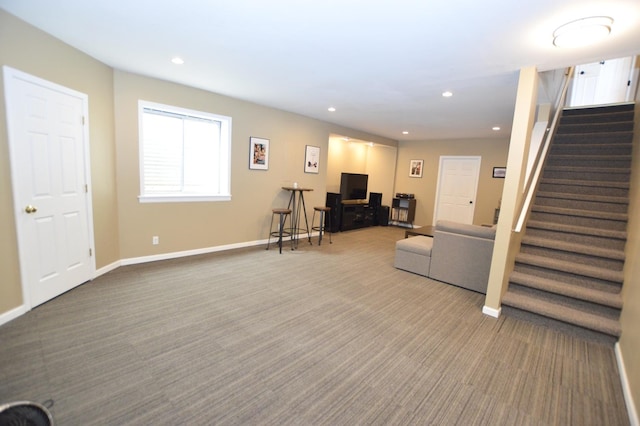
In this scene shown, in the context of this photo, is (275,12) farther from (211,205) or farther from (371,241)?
(371,241)

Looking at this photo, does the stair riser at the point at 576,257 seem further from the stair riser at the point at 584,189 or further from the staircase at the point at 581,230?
the stair riser at the point at 584,189

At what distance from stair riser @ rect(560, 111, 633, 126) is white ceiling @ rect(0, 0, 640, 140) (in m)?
2.12

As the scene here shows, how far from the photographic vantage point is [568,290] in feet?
9.86

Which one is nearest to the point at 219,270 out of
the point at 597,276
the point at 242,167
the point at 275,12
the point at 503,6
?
the point at 242,167

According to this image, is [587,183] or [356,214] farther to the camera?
[356,214]

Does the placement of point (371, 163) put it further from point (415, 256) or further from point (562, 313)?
point (562, 313)

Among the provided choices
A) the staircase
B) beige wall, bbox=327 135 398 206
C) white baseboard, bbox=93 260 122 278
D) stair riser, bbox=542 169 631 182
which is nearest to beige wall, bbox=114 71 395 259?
white baseboard, bbox=93 260 122 278

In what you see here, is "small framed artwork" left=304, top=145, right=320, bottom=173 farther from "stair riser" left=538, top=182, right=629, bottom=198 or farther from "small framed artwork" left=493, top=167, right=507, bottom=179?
"small framed artwork" left=493, top=167, right=507, bottom=179

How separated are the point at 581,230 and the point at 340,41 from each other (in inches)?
140

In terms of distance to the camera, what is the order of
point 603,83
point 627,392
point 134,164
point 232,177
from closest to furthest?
point 627,392, point 134,164, point 232,177, point 603,83

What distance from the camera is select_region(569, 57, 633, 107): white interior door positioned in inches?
219

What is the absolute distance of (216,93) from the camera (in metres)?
4.44

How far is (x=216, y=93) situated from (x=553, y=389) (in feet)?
16.6

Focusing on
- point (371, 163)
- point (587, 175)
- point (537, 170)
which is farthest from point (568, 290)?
point (371, 163)
